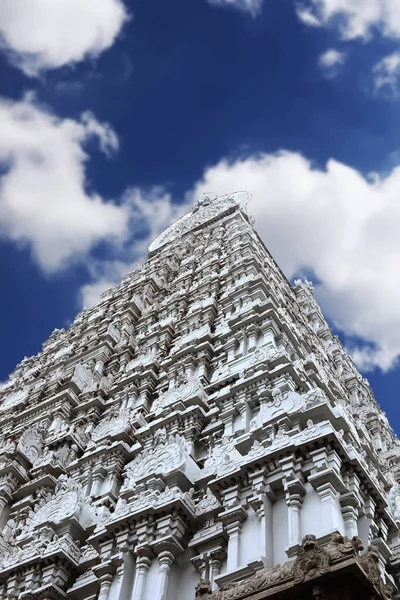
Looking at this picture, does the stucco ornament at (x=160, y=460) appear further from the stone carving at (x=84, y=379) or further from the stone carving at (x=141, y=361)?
the stone carving at (x=84, y=379)

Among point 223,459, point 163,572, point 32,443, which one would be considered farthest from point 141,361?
point 163,572

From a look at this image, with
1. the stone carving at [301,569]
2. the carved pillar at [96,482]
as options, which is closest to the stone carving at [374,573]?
the stone carving at [301,569]

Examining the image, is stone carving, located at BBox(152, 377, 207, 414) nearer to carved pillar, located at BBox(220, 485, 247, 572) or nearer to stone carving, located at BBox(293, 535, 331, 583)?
carved pillar, located at BBox(220, 485, 247, 572)

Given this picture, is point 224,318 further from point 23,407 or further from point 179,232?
point 179,232

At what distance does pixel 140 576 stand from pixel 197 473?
301 centimetres

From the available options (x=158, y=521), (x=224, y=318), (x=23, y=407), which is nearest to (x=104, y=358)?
(x=23, y=407)

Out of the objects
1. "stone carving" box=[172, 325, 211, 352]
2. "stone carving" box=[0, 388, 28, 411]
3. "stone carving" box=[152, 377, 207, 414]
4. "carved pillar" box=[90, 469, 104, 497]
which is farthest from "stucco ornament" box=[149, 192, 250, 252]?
"carved pillar" box=[90, 469, 104, 497]

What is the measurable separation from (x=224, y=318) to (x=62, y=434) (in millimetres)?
7772

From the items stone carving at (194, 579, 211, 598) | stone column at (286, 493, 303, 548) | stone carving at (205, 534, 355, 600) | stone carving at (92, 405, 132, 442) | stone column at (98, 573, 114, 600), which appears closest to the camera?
stone carving at (205, 534, 355, 600)

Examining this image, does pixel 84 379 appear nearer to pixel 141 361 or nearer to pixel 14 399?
pixel 141 361

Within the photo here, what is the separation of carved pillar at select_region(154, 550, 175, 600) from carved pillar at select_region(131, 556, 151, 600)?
0.29m

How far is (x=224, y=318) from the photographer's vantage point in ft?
89.5

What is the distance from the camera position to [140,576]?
1368 cm

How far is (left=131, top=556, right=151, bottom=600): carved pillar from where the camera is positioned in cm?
1330
